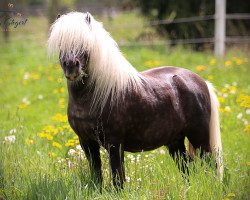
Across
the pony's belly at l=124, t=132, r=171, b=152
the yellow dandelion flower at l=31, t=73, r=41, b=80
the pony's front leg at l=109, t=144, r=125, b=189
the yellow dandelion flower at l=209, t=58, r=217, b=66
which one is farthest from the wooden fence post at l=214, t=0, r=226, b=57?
the pony's front leg at l=109, t=144, r=125, b=189

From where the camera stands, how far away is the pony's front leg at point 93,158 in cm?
405

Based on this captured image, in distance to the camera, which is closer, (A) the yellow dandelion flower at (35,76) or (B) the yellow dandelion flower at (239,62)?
(B) the yellow dandelion flower at (239,62)

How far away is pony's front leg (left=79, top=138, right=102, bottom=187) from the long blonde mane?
411 millimetres

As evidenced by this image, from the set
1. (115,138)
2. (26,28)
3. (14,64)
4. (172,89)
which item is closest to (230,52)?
(14,64)

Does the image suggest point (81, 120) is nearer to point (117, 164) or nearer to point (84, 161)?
point (117, 164)

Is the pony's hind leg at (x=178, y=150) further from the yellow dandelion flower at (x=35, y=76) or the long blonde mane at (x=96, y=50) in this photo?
the yellow dandelion flower at (x=35, y=76)

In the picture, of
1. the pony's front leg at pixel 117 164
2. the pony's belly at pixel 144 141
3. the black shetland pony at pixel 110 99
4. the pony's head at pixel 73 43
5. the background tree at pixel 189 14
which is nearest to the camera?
the pony's head at pixel 73 43

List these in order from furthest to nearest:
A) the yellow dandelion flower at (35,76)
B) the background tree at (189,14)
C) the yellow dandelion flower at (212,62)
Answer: the background tree at (189,14), the yellow dandelion flower at (35,76), the yellow dandelion flower at (212,62)

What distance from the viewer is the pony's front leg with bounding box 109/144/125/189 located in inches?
151

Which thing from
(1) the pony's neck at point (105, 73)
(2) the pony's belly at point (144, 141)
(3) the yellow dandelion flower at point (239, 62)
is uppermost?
(1) the pony's neck at point (105, 73)

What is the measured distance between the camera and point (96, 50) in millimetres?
3756

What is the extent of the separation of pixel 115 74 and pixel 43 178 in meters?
1.04

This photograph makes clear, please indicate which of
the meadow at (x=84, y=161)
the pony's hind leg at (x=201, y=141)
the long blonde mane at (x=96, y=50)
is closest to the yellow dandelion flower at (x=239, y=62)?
the meadow at (x=84, y=161)

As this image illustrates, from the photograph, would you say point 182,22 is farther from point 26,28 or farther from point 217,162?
A: point 26,28
